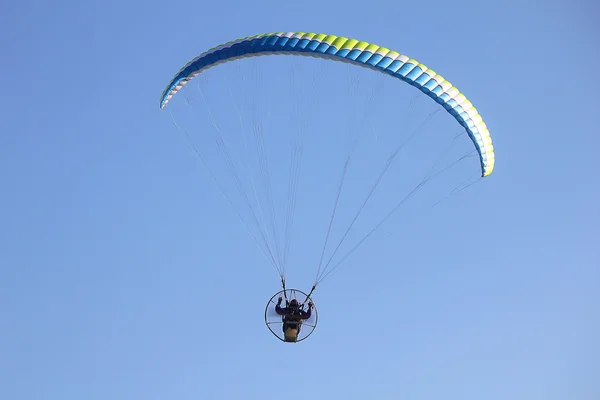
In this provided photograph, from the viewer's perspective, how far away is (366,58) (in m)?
28.3

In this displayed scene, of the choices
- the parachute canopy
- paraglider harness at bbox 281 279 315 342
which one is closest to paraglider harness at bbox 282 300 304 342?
paraglider harness at bbox 281 279 315 342

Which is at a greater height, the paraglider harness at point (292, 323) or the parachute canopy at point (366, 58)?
the parachute canopy at point (366, 58)

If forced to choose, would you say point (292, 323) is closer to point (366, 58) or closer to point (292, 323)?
point (292, 323)

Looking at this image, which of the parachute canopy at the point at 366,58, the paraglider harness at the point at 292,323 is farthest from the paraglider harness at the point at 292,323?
the parachute canopy at the point at 366,58

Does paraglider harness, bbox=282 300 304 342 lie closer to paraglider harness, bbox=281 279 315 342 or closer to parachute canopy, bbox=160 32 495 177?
paraglider harness, bbox=281 279 315 342

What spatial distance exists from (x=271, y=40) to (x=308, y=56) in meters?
0.94

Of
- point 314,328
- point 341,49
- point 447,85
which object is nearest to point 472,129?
point 447,85

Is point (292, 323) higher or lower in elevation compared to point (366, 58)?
lower

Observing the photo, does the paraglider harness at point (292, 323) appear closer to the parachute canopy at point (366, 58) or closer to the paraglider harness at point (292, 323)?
the paraglider harness at point (292, 323)

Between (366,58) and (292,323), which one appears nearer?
(366,58)

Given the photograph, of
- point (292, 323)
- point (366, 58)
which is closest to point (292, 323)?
point (292, 323)

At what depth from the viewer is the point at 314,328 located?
29.7 metres

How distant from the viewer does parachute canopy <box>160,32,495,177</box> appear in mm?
28312

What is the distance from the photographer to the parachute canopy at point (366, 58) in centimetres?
2831
